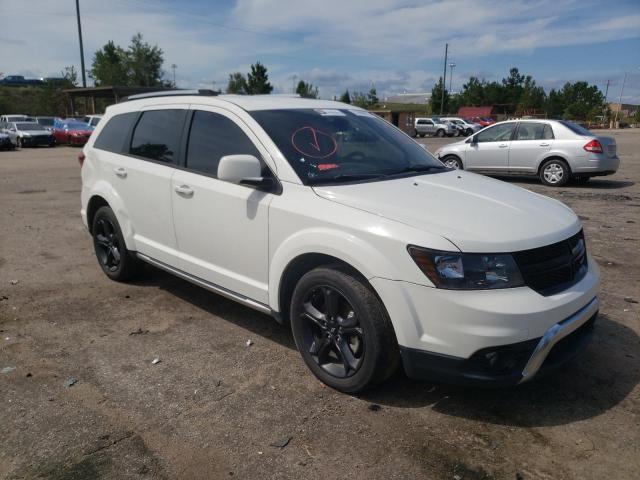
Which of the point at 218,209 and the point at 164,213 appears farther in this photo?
the point at 164,213

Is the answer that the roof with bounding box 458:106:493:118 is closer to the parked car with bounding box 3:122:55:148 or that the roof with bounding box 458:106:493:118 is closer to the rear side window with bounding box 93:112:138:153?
the parked car with bounding box 3:122:55:148

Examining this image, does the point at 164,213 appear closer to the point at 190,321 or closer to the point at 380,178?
the point at 190,321

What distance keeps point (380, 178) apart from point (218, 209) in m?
1.19

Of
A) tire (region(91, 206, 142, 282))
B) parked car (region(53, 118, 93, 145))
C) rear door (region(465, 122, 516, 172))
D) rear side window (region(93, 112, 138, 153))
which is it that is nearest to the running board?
tire (region(91, 206, 142, 282))

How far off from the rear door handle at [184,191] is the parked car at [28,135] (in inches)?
1137

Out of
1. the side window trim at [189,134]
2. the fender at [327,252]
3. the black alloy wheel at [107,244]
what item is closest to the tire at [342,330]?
the fender at [327,252]

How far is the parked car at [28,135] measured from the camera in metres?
28.7

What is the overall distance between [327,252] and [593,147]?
10.6 metres

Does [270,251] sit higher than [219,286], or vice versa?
[270,251]

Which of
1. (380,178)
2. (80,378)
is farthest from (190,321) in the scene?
(380,178)

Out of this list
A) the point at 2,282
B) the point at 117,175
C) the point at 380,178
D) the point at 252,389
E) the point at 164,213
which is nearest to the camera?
the point at 252,389

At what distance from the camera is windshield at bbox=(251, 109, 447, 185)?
3592mm

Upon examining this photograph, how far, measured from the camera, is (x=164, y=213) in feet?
14.4

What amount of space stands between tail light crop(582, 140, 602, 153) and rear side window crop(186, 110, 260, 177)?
10.2 meters
